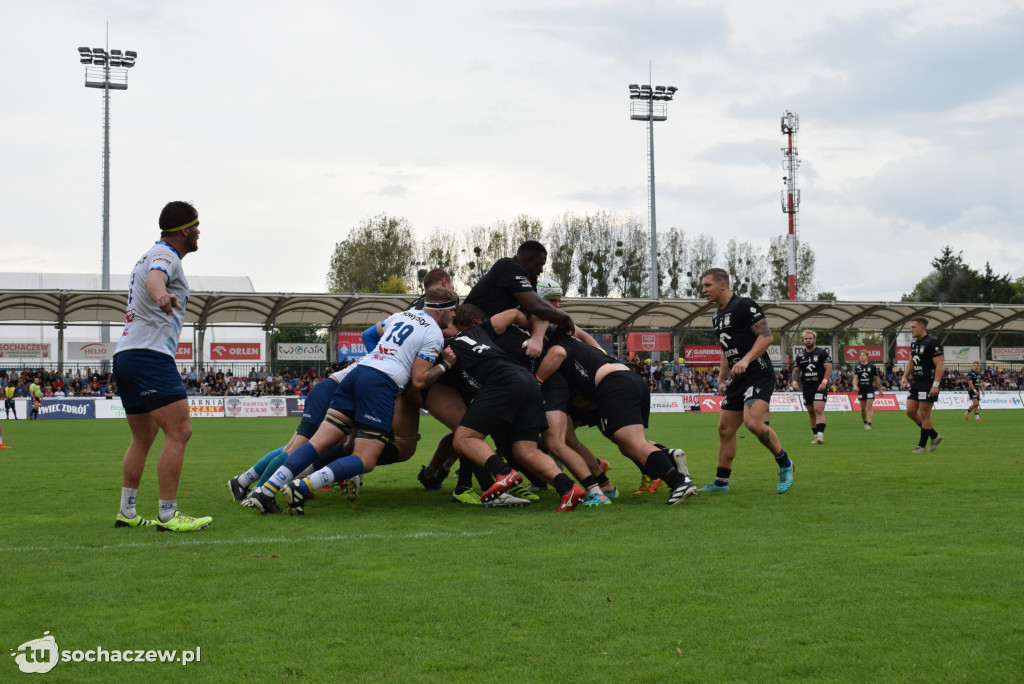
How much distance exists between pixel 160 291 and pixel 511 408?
2.75 meters

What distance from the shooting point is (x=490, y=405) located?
7012mm

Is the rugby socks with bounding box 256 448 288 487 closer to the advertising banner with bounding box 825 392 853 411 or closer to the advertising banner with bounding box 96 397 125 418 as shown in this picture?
the advertising banner with bounding box 96 397 125 418

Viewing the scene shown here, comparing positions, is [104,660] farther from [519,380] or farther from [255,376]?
[255,376]

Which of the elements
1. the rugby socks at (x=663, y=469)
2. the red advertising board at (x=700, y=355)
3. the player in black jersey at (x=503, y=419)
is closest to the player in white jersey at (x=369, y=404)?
the player in black jersey at (x=503, y=419)

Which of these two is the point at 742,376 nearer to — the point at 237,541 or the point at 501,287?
the point at 501,287

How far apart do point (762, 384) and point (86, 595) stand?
20.7ft

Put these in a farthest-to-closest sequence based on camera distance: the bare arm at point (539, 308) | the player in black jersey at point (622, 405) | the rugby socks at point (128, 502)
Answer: the bare arm at point (539, 308), the player in black jersey at point (622, 405), the rugby socks at point (128, 502)

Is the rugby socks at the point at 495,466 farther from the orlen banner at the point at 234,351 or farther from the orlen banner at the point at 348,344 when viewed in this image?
the orlen banner at the point at 234,351

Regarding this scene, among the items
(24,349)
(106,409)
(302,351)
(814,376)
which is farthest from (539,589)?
(24,349)

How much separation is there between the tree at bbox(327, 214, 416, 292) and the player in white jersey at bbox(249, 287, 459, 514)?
6929cm

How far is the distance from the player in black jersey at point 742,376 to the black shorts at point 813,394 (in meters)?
8.96

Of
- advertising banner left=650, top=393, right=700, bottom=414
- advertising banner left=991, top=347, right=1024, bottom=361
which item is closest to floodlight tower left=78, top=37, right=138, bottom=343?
advertising banner left=650, top=393, right=700, bottom=414

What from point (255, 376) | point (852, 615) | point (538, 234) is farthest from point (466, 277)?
point (852, 615)

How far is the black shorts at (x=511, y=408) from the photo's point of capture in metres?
6.99
